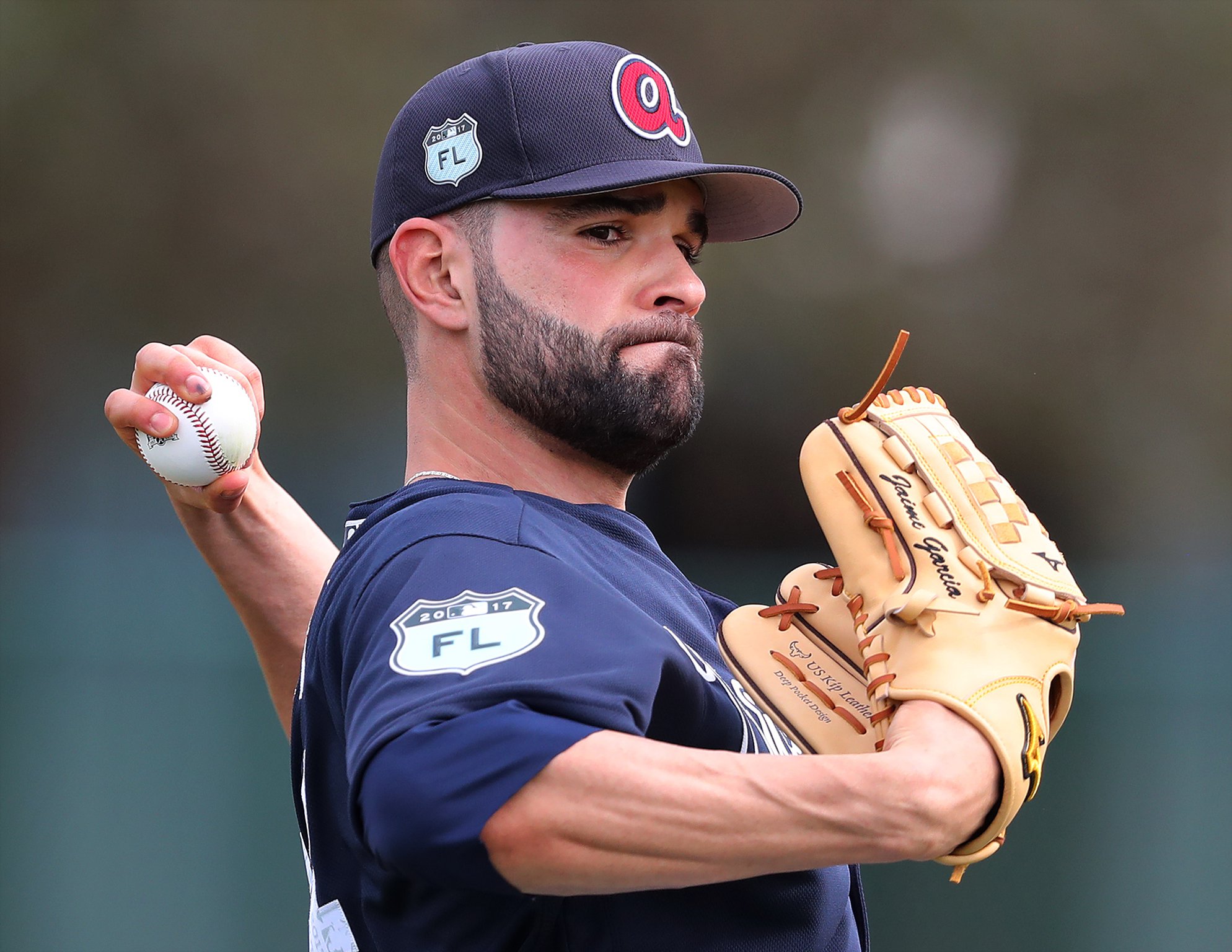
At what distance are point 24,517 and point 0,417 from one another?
1.18ft

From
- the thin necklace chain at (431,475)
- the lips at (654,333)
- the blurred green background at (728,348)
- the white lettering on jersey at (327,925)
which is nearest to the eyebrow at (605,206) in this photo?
the lips at (654,333)

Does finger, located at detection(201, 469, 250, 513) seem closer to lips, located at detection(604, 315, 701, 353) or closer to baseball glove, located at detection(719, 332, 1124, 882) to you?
lips, located at detection(604, 315, 701, 353)

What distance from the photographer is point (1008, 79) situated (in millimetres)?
4621

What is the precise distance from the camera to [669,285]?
114cm

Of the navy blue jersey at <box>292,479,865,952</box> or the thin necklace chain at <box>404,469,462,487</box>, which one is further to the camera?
the thin necklace chain at <box>404,469,462,487</box>

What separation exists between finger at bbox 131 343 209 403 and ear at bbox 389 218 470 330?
0.77ft

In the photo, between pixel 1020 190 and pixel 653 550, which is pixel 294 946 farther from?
pixel 1020 190

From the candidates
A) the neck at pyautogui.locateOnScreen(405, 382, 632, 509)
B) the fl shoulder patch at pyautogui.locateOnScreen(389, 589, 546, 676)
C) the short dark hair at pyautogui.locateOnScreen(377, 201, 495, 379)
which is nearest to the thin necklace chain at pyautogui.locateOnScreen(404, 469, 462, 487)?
the neck at pyautogui.locateOnScreen(405, 382, 632, 509)

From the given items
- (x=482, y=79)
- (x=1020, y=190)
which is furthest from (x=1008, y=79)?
(x=482, y=79)

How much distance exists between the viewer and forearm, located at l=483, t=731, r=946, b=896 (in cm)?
69

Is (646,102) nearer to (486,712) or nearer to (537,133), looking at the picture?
(537,133)

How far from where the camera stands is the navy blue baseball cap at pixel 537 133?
107cm

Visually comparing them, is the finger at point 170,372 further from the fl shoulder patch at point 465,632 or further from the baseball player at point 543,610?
the fl shoulder patch at point 465,632

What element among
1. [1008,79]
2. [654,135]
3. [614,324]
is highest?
[1008,79]
